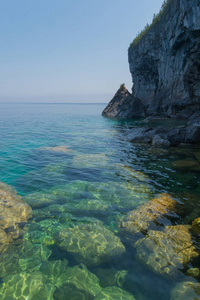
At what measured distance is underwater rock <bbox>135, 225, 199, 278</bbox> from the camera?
409 centimetres

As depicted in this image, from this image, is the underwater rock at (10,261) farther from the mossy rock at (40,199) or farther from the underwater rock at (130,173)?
the underwater rock at (130,173)

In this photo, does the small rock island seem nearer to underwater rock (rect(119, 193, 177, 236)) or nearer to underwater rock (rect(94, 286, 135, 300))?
underwater rock (rect(119, 193, 177, 236))

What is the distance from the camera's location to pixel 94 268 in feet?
13.6

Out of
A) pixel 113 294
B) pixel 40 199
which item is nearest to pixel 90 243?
pixel 113 294

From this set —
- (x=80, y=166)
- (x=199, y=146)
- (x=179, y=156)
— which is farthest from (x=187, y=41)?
(x=80, y=166)

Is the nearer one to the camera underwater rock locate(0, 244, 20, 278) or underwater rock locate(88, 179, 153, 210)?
underwater rock locate(0, 244, 20, 278)

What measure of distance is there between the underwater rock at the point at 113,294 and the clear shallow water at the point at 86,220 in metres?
0.02

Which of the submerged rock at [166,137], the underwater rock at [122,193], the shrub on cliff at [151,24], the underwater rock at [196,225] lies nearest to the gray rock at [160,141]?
the submerged rock at [166,137]

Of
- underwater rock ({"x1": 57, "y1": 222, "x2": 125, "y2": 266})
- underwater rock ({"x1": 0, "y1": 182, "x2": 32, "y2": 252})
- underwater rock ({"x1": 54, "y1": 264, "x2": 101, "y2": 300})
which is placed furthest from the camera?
underwater rock ({"x1": 0, "y1": 182, "x2": 32, "y2": 252})

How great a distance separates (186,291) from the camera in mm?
3477

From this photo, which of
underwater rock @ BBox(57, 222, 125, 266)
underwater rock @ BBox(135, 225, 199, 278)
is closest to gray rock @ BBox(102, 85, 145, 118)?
underwater rock @ BBox(135, 225, 199, 278)

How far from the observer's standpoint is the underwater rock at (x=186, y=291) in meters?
3.37

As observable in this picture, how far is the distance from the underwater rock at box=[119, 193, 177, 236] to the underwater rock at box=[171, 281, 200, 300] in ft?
5.54

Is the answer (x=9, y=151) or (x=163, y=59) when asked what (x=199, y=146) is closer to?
(x=9, y=151)
